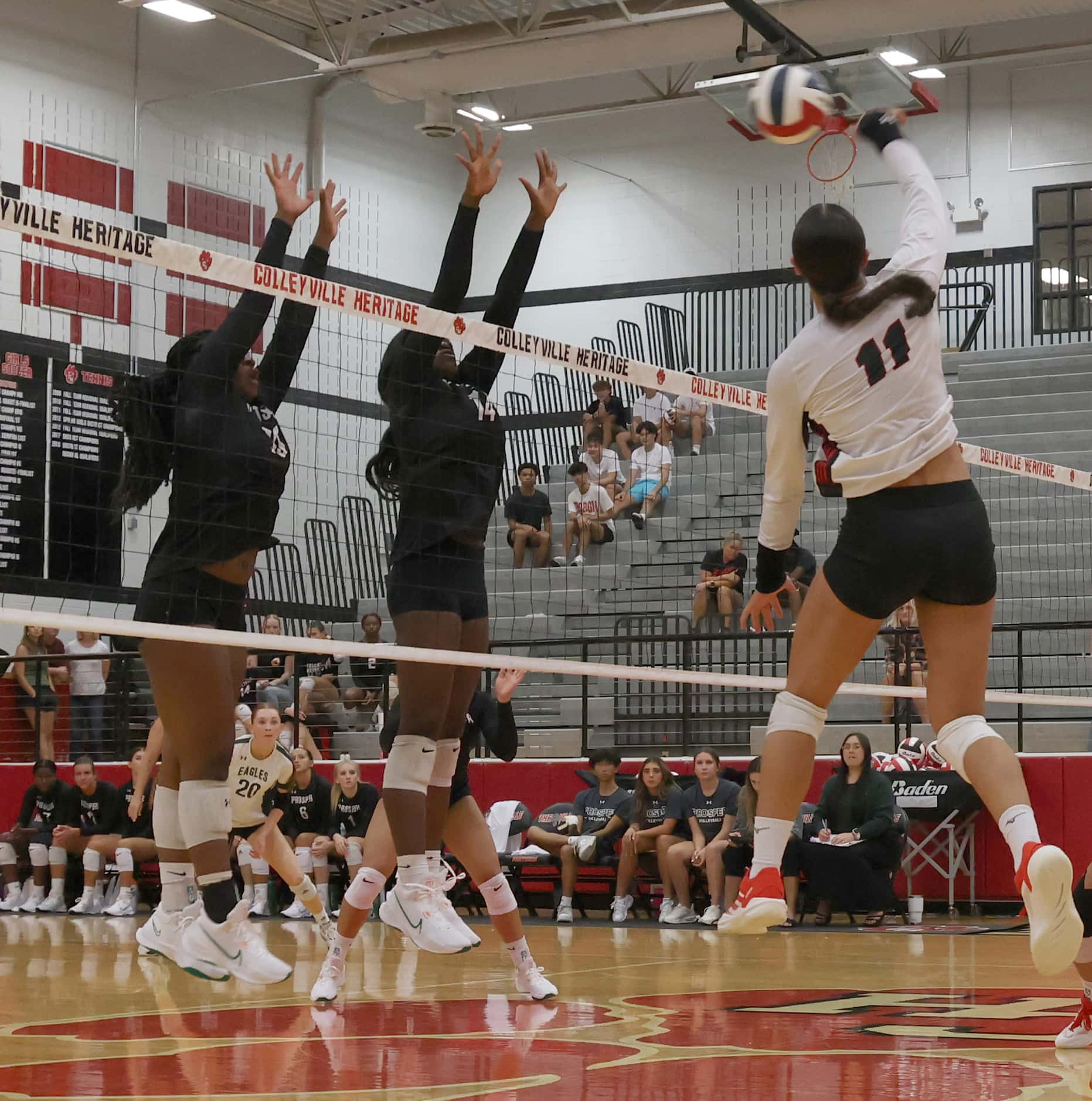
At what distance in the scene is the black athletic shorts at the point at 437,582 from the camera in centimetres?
553

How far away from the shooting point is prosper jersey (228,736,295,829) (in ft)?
26.8

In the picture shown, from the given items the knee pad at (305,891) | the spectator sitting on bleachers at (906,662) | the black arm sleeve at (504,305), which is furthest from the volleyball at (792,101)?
the spectator sitting on bleachers at (906,662)

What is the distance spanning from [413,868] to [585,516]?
37.7 ft

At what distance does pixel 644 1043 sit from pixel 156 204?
15.8m

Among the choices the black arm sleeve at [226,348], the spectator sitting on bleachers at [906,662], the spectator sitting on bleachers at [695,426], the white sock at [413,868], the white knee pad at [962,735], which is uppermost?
the spectator sitting on bleachers at [695,426]

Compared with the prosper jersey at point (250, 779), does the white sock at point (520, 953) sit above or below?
below

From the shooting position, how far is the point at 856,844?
1054 centimetres

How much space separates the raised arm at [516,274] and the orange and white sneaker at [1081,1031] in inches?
111

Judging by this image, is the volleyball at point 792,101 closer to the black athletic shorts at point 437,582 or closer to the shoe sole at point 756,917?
the black athletic shorts at point 437,582

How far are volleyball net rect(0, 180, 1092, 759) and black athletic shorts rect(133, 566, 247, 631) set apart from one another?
18.8ft

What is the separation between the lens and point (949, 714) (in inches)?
153

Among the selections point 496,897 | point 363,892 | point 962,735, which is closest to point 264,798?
point 363,892

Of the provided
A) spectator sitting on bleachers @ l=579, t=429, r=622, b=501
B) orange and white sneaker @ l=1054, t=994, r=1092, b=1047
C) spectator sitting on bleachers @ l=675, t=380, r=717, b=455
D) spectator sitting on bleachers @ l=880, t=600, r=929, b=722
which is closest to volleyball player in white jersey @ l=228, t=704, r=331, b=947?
orange and white sneaker @ l=1054, t=994, r=1092, b=1047

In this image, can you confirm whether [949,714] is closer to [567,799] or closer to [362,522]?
[567,799]
